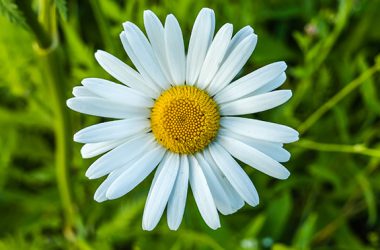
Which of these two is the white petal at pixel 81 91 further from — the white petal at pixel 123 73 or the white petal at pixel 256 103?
the white petal at pixel 256 103

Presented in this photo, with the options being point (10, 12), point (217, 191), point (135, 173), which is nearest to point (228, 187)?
point (217, 191)

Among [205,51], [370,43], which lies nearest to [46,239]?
[205,51]

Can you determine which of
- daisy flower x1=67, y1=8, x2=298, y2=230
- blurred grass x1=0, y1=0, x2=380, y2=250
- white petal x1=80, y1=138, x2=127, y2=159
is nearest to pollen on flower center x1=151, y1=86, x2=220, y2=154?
daisy flower x1=67, y1=8, x2=298, y2=230

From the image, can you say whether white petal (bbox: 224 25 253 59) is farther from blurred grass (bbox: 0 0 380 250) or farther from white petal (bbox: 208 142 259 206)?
blurred grass (bbox: 0 0 380 250)

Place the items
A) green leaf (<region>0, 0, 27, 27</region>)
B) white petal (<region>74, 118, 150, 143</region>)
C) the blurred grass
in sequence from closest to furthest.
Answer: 1. white petal (<region>74, 118, 150, 143</region>)
2. green leaf (<region>0, 0, 27, 27</region>)
3. the blurred grass

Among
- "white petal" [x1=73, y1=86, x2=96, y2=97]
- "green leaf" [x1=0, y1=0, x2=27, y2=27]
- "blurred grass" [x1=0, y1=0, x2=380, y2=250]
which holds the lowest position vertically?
"blurred grass" [x1=0, y1=0, x2=380, y2=250]

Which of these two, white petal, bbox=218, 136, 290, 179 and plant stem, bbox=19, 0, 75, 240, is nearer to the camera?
white petal, bbox=218, 136, 290, 179

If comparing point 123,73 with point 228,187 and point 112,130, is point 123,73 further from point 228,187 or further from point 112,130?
point 228,187
